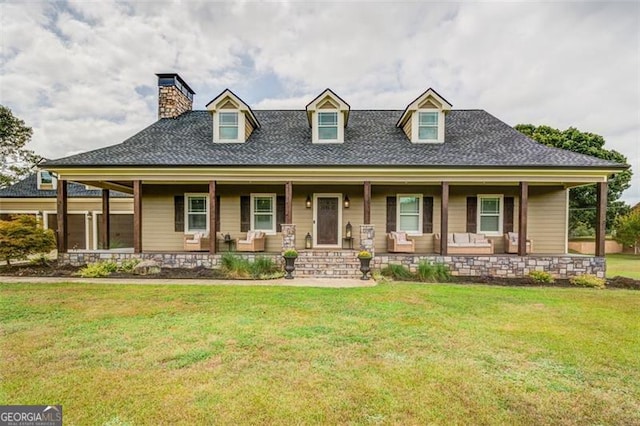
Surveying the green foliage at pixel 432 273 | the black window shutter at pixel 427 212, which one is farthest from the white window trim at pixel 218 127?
the green foliage at pixel 432 273

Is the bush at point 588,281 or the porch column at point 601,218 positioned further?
the porch column at point 601,218

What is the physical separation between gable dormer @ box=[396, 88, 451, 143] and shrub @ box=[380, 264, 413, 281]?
210 inches

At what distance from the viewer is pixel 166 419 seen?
2490 millimetres

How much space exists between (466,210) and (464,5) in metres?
7.53

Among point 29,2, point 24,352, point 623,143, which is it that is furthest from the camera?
point 623,143

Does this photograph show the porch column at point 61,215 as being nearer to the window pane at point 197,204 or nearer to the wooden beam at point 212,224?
the window pane at point 197,204

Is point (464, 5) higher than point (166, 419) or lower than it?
higher

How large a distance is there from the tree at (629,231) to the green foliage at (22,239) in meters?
28.5

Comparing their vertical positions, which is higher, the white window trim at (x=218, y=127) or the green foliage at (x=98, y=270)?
the white window trim at (x=218, y=127)

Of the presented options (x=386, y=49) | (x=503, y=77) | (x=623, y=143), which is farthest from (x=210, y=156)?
(x=623, y=143)

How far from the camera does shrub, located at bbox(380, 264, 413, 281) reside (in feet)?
29.5

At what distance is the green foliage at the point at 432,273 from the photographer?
8.77 m

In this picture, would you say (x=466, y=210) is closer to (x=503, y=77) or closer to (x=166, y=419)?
(x=503, y=77)

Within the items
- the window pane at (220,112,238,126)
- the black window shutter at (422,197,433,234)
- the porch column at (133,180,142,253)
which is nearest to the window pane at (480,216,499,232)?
the black window shutter at (422,197,433,234)
